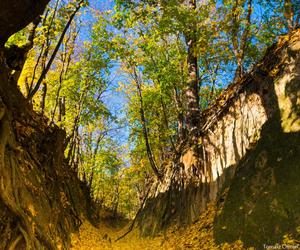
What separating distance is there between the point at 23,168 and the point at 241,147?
6.13 meters

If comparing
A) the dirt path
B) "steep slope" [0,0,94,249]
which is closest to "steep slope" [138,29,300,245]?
the dirt path

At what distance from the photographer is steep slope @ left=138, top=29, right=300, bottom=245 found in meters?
7.34

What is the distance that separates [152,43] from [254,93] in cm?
759

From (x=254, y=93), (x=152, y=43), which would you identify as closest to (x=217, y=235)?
(x=254, y=93)

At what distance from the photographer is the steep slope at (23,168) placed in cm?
518

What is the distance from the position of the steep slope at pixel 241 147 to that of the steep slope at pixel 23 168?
414cm

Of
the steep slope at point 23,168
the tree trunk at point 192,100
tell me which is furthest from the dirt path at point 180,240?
the tree trunk at point 192,100

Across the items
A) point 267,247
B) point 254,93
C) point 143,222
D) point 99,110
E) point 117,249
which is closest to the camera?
point 267,247

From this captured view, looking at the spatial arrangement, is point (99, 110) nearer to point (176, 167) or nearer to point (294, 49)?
point (176, 167)

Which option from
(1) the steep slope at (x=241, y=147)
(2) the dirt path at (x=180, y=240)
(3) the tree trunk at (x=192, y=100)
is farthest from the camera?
(3) the tree trunk at (x=192, y=100)

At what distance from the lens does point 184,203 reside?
11.4 metres

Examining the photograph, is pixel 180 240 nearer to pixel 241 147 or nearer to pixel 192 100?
pixel 241 147

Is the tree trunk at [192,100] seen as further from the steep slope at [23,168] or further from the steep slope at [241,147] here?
the steep slope at [23,168]

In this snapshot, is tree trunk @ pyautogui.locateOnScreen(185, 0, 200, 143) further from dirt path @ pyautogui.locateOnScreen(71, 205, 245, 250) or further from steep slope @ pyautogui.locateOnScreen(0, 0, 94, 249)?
steep slope @ pyautogui.locateOnScreen(0, 0, 94, 249)
